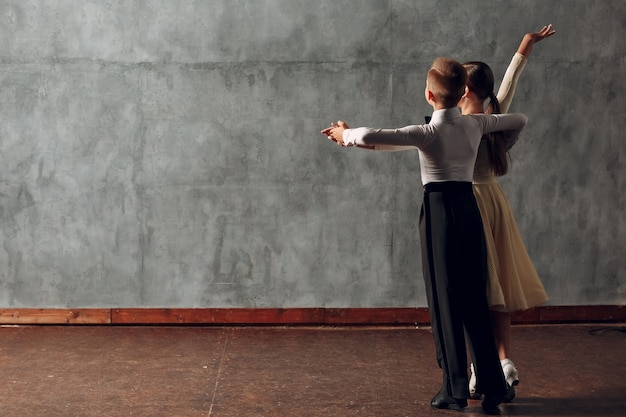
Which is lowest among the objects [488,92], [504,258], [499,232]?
[504,258]

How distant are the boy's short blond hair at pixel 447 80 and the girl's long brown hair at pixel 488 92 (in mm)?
197

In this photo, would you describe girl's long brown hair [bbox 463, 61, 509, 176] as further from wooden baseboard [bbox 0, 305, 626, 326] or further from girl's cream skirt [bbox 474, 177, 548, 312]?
wooden baseboard [bbox 0, 305, 626, 326]

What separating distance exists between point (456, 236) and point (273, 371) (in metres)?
1.31

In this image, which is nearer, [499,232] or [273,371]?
[499,232]

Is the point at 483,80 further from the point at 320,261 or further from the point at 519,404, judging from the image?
the point at 320,261

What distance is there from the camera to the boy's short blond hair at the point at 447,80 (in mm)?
3738

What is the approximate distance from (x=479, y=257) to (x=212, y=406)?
1.33m

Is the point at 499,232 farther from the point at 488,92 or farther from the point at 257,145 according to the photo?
the point at 257,145

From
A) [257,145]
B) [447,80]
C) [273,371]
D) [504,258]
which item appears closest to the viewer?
[447,80]

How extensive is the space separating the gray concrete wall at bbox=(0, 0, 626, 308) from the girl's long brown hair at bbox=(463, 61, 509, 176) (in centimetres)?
141

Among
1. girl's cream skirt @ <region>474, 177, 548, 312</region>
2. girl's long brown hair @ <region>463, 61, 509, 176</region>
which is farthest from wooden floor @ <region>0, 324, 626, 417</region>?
girl's long brown hair @ <region>463, 61, 509, 176</region>

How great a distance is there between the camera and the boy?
377 cm

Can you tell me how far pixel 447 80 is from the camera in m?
3.74

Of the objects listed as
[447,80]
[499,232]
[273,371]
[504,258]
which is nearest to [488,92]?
[447,80]
